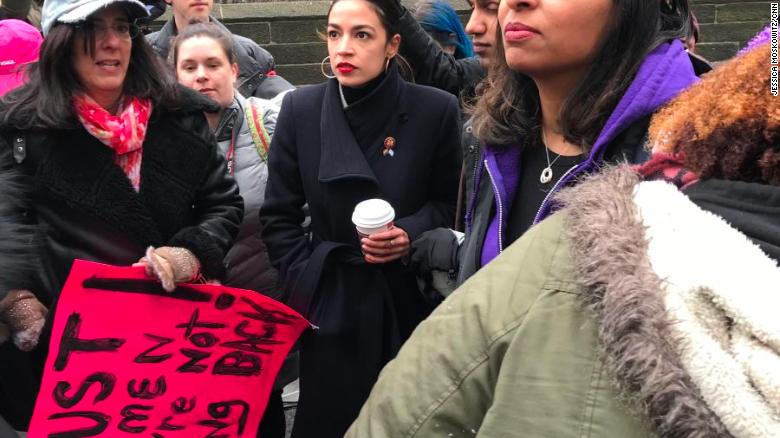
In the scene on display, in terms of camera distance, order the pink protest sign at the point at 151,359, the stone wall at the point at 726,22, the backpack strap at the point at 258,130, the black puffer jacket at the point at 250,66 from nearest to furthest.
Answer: the pink protest sign at the point at 151,359, the backpack strap at the point at 258,130, the black puffer jacket at the point at 250,66, the stone wall at the point at 726,22

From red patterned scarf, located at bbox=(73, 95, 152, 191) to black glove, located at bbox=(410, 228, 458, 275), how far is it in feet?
3.16

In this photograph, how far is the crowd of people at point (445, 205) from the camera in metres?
0.93

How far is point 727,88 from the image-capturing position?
3.39 ft

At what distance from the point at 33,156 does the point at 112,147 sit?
240 millimetres

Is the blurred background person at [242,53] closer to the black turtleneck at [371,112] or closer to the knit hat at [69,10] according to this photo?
the black turtleneck at [371,112]

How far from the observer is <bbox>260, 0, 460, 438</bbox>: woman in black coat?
2.95m

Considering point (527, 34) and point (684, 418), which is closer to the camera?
point (684, 418)

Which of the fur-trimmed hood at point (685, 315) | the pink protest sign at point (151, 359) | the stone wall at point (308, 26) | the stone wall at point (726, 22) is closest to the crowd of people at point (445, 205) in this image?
the fur-trimmed hood at point (685, 315)

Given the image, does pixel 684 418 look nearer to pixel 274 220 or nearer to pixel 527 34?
pixel 527 34

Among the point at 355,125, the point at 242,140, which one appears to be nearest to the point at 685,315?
the point at 355,125

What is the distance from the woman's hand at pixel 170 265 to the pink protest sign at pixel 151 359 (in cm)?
4

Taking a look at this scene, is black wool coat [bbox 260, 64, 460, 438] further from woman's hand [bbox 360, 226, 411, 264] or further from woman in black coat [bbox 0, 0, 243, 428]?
woman in black coat [bbox 0, 0, 243, 428]

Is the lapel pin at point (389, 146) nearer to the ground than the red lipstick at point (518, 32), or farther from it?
nearer to the ground

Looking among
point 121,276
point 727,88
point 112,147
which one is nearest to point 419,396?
point 727,88
